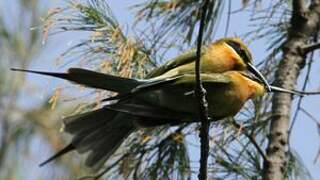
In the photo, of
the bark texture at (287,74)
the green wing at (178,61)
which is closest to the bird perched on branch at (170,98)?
the green wing at (178,61)

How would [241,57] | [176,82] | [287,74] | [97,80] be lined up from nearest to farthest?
[97,80] < [176,82] < [241,57] < [287,74]

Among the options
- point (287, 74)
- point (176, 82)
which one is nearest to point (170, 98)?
point (176, 82)

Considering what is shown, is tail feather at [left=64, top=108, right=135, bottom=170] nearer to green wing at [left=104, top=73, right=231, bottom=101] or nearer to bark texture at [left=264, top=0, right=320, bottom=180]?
green wing at [left=104, top=73, right=231, bottom=101]

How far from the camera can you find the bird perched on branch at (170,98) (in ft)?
5.10

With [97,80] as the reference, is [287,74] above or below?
below

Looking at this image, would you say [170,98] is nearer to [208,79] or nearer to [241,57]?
[208,79]

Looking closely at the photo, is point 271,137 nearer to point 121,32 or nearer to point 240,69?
point 240,69

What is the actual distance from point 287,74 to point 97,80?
558 millimetres

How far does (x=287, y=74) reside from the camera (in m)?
1.87

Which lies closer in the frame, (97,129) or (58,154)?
(58,154)

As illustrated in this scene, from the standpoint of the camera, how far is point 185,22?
1.98 meters

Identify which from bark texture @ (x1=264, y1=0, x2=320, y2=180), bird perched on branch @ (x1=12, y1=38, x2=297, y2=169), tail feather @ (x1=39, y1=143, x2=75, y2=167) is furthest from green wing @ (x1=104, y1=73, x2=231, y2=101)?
bark texture @ (x1=264, y1=0, x2=320, y2=180)

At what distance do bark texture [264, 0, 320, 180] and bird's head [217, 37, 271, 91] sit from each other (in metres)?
0.17

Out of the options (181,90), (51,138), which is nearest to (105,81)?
(181,90)
